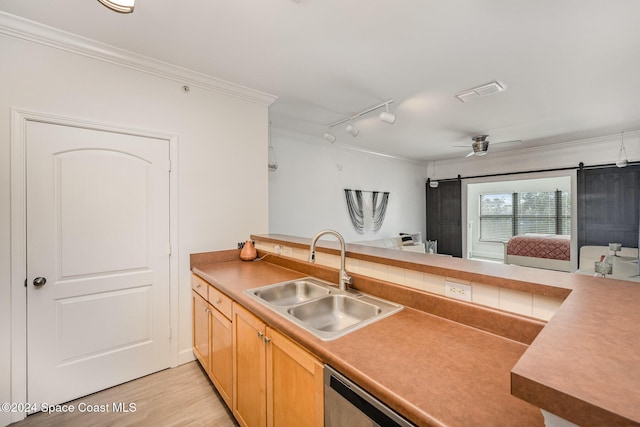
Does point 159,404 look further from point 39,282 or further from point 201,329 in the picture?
point 39,282

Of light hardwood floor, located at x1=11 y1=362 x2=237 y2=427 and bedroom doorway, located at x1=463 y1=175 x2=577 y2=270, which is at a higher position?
bedroom doorway, located at x1=463 y1=175 x2=577 y2=270

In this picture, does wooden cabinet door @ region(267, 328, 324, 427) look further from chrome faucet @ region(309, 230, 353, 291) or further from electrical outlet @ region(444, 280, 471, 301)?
electrical outlet @ region(444, 280, 471, 301)

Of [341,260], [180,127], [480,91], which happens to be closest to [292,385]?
[341,260]

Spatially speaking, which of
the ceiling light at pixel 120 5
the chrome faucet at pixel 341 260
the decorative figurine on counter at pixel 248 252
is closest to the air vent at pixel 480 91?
the chrome faucet at pixel 341 260

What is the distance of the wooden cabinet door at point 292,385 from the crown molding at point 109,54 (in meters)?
2.30

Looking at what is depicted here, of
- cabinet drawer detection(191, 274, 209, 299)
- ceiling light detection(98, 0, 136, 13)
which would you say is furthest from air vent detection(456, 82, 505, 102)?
cabinet drawer detection(191, 274, 209, 299)

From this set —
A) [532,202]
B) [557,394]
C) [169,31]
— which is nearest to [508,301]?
[557,394]

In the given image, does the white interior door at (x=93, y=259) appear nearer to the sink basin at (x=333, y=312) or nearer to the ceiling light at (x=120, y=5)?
the ceiling light at (x=120, y=5)

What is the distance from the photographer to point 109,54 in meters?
2.06

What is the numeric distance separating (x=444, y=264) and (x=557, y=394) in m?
0.94

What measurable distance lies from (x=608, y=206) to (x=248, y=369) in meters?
5.97

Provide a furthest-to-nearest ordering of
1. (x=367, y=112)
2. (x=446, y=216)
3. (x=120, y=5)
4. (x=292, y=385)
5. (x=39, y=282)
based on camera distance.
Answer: (x=446, y=216) < (x=367, y=112) < (x=39, y=282) < (x=120, y=5) < (x=292, y=385)

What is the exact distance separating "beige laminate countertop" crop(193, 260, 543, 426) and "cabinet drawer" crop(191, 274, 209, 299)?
0.94m

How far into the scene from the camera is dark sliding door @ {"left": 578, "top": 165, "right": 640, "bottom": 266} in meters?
4.23
